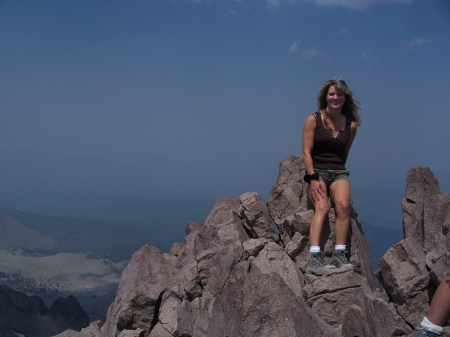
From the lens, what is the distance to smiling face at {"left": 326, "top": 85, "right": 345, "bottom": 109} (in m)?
10.6

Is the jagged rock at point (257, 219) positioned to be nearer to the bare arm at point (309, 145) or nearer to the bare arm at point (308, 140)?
the bare arm at point (309, 145)

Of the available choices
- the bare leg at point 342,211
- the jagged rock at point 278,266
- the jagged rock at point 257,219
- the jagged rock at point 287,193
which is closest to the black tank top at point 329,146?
the bare leg at point 342,211

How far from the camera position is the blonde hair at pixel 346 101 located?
35.0ft

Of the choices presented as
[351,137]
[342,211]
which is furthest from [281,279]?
[351,137]

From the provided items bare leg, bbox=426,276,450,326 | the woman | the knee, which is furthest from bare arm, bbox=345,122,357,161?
bare leg, bbox=426,276,450,326

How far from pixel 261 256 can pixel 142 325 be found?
3.64m

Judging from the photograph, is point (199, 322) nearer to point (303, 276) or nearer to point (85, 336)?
point (303, 276)

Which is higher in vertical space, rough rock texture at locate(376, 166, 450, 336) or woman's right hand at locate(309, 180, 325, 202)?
woman's right hand at locate(309, 180, 325, 202)

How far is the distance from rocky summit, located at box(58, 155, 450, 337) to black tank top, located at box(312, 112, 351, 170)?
4.93 feet

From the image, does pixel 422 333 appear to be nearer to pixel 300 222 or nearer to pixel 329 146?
pixel 300 222

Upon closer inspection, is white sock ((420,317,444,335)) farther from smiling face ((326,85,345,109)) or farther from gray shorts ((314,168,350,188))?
smiling face ((326,85,345,109))

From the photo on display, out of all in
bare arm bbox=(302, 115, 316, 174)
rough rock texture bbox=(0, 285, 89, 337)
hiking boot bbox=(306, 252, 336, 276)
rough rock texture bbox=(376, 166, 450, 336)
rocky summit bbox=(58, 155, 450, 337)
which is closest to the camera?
rocky summit bbox=(58, 155, 450, 337)

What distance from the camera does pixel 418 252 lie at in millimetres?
9633

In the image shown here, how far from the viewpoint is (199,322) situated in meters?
9.67
